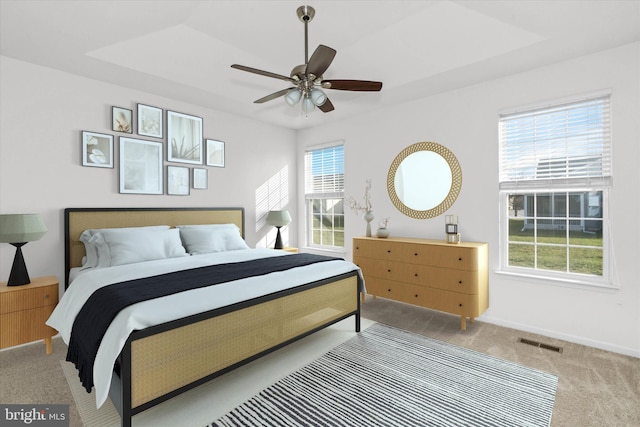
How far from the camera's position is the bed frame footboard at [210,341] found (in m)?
1.75

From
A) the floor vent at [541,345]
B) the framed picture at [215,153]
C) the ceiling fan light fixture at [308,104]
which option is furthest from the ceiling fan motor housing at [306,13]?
the floor vent at [541,345]

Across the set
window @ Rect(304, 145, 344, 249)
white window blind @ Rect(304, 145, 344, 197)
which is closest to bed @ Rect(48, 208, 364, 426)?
window @ Rect(304, 145, 344, 249)

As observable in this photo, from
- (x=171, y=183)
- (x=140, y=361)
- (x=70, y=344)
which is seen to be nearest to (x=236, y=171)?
(x=171, y=183)

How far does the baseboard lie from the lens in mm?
2775

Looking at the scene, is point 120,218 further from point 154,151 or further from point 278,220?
point 278,220

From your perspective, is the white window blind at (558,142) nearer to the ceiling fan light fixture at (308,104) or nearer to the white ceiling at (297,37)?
the white ceiling at (297,37)

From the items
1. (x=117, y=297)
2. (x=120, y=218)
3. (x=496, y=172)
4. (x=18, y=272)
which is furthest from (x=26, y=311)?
(x=496, y=172)

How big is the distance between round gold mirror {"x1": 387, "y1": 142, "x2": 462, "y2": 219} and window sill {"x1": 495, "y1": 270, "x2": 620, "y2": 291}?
3.42ft

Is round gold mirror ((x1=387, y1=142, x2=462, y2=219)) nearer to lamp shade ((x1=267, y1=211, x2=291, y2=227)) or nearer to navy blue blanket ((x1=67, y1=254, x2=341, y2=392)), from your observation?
lamp shade ((x1=267, y1=211, x2=291, y2=227))

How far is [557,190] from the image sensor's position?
3.17m

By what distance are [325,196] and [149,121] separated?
275cm

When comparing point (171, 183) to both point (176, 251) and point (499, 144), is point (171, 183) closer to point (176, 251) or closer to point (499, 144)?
point (176, 251)

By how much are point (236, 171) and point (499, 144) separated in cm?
349

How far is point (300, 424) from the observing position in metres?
1.90
